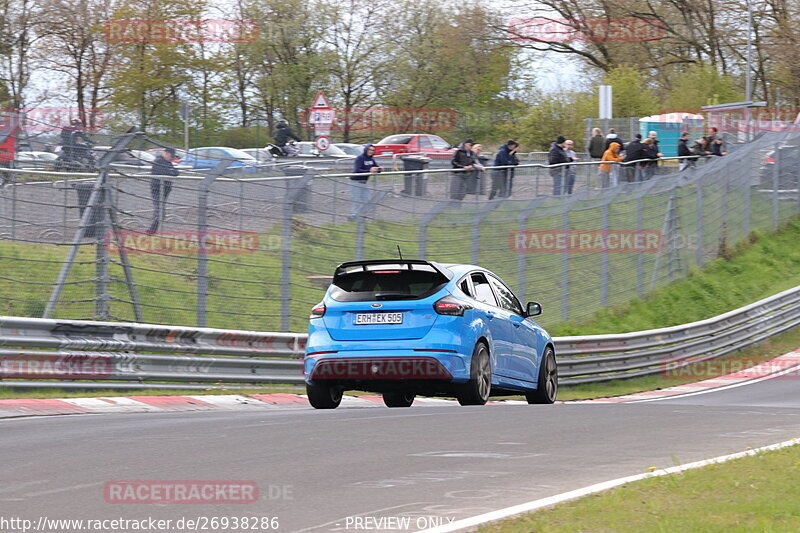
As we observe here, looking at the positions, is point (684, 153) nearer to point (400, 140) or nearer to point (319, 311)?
point (400, 140)

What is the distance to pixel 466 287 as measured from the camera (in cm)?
1306

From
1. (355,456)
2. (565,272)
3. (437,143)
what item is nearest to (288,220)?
(355,456)

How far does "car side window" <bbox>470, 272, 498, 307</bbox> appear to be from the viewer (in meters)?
13.4

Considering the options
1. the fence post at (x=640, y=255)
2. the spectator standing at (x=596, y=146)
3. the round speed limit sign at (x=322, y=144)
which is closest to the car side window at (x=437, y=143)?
the round speed limit sign at (x=322, y=144)

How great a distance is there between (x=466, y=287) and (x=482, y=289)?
612 mm

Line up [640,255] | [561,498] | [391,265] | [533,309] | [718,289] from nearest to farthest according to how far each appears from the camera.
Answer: [561,498]
[391,265]
[533,309]
[640,255]
[718,289]

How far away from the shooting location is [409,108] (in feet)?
216

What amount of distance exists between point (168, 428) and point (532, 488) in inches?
156

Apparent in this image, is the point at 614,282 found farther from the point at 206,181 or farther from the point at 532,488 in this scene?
the point at 532,488

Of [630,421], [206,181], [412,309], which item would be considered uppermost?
[206,181]

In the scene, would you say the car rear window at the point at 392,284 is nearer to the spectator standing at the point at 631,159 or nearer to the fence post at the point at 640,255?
the fence post at the point at 640,255

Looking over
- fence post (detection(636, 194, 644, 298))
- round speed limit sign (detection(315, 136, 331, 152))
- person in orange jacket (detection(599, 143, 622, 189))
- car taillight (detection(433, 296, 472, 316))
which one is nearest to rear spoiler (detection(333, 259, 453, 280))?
car taillight (detection(433, 296, 472, 316))

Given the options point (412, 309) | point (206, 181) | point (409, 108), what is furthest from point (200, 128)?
point (412, 309)

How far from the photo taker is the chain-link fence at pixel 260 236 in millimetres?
14734
